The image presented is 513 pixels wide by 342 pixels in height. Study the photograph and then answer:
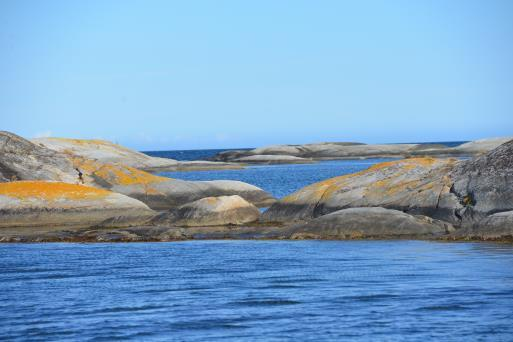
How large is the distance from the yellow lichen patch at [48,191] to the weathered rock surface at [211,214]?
4955 mm

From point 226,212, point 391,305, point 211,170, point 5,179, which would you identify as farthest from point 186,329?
point 211,170

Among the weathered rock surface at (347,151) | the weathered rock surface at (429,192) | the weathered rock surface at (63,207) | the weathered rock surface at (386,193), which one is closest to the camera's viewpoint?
the weathered rock surface at (429,192)

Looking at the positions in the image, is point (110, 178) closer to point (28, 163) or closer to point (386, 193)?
point (28, 163)

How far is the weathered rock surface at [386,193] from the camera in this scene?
1348 inches

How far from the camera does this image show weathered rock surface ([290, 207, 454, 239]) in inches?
1254

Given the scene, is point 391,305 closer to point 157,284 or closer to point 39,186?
point 157,284

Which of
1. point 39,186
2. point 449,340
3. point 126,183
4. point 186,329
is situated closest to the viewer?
point 449,340

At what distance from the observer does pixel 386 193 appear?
3631cm

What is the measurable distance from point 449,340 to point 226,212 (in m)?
23.0

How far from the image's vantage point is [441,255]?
2661 cm

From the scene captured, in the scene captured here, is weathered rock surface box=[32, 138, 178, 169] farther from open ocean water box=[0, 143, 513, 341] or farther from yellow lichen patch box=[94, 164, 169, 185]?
open ocean water box=[0, 143, 513, 341]

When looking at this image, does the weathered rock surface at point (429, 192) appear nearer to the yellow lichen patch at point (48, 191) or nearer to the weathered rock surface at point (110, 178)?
the yellow lichen patch at point (48, 191)

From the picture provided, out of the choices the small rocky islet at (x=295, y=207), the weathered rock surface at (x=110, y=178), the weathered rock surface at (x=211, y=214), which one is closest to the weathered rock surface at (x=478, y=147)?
the weathered rock surface at (x=110, y=178)

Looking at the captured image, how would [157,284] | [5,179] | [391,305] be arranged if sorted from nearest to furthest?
[391,305], [157,284], [5,179]
